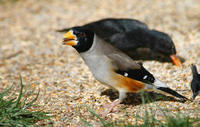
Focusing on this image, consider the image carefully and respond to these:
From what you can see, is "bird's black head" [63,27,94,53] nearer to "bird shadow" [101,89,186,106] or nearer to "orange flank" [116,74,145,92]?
"orange flank" [116,74,145,92]

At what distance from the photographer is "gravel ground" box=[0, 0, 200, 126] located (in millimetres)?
3951

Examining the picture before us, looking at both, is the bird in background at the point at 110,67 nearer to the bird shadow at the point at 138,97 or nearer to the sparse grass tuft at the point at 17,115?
the bird shadow at the point at 138,97

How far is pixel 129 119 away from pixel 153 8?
4.70 m

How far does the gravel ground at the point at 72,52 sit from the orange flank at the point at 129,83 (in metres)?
0.26

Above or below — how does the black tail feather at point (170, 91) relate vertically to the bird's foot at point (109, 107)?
above

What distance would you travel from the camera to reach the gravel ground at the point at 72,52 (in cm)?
395

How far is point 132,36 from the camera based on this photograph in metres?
5.40

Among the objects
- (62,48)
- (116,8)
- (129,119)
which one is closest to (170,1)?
(116,8)

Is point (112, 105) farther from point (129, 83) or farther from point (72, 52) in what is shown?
→ point (72, 52)

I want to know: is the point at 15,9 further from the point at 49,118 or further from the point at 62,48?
the point at 49,118

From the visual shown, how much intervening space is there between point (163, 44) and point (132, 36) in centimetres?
56

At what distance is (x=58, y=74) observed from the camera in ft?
16.6

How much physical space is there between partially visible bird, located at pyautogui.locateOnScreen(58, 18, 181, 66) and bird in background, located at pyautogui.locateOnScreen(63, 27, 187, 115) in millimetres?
1457

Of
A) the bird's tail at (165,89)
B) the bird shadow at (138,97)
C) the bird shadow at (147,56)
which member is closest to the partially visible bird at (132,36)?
the bird shadow at (147,56)
